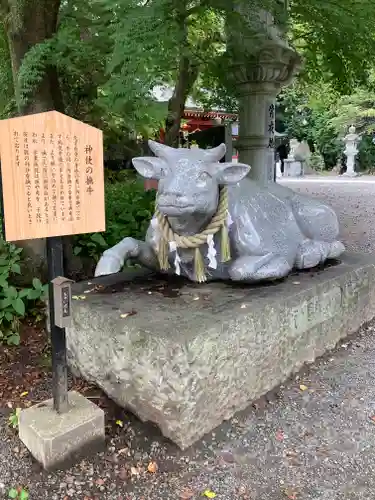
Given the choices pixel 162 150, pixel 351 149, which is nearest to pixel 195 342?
pixel 162 150

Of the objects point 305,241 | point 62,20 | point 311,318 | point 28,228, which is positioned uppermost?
point 62,20

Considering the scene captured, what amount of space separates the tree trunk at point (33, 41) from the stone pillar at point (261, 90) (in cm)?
223

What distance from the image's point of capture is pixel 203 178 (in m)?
2.69

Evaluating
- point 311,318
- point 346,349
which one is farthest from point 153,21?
point 346,349

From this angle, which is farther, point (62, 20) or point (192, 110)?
point (192, 110)

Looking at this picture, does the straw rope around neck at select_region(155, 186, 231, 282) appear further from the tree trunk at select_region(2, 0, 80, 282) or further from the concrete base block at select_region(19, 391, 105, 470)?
the tree trunk at select_region(2, 0, 80, 282)

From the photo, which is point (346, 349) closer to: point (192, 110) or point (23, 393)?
point (23, 393)

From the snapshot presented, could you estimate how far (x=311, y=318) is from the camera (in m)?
3.18

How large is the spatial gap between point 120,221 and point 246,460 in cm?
323

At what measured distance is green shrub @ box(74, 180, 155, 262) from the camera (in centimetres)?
459

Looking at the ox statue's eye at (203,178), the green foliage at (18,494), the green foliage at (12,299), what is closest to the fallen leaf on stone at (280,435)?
the green foliage at (18,494)

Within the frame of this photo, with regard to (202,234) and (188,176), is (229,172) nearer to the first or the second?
(188,176)

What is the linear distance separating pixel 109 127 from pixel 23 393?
4.23 metres

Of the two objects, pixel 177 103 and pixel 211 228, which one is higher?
pixel 177 103
